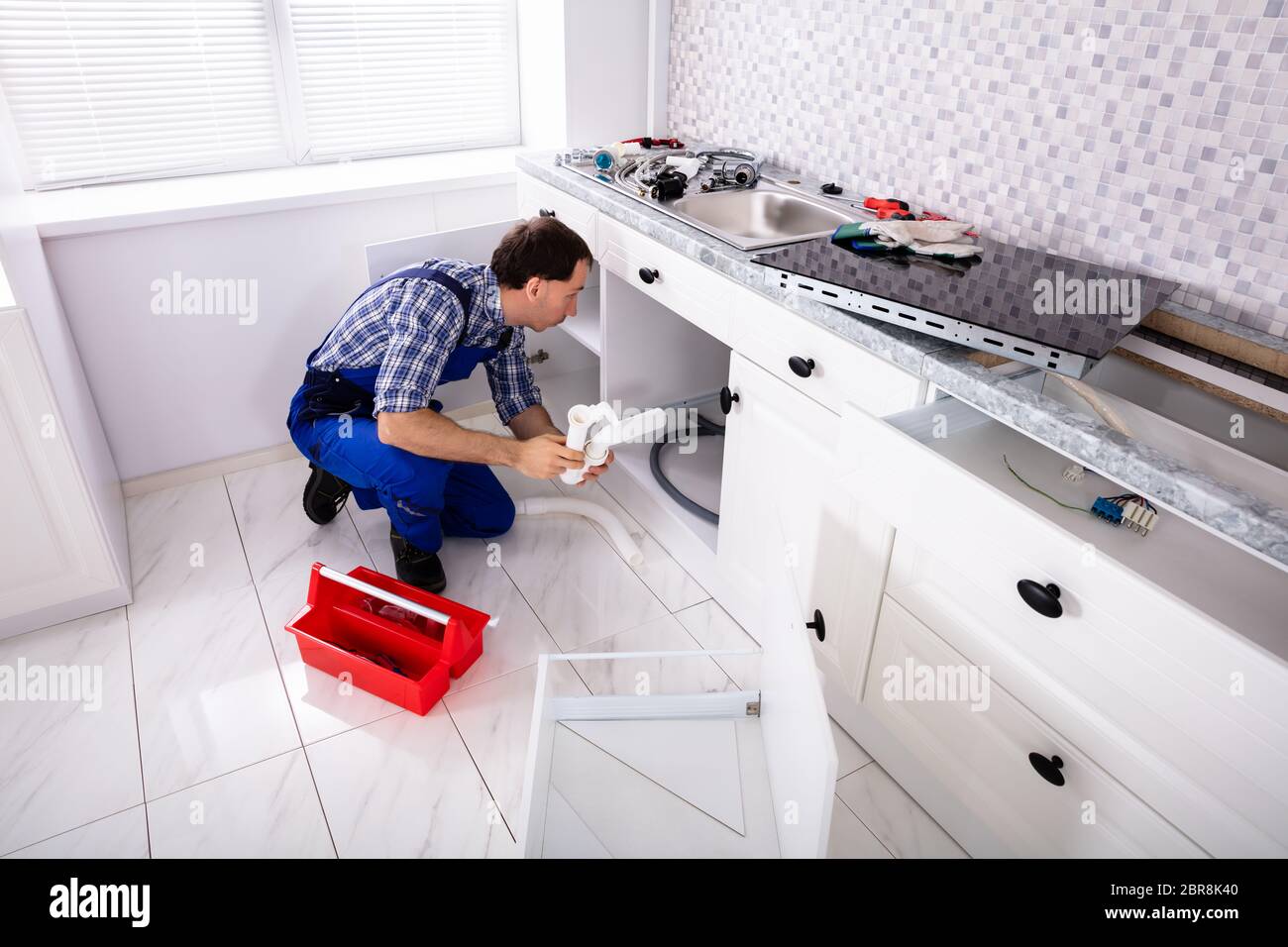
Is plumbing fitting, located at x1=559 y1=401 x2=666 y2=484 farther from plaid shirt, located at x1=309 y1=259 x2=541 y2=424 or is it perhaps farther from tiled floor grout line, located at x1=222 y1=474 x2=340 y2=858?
tiled floor grout line, located at x1=222 y1=474 x2=340 y2=858

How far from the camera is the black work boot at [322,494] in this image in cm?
231

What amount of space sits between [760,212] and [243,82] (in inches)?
63.0

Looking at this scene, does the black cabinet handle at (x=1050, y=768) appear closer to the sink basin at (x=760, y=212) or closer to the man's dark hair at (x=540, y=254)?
the sink basin at (x=760, y=212)

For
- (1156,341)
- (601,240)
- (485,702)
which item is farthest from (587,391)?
(1156,341)

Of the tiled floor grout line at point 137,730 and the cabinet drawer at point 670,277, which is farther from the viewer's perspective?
the cabinet drawer at point 670,277

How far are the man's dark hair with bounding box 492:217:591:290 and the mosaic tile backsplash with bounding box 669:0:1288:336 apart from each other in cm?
70

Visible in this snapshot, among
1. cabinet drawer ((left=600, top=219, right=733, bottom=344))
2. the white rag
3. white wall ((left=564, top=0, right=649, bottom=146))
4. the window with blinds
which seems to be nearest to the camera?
the white rag

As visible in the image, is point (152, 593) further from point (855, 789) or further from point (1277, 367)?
point (1277, 367)

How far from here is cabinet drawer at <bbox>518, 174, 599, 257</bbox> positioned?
2.14 m

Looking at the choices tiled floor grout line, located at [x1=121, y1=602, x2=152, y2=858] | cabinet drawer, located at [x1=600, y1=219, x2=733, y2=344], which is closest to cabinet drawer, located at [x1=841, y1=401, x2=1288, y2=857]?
cabinet drawer, located at [x1=600, y1=219, x2=733, y2=344]

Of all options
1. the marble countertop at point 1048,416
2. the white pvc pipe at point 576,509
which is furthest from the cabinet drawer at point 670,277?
the white pvc pipe at point 576,509

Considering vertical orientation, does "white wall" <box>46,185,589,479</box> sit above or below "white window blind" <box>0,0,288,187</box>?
below
